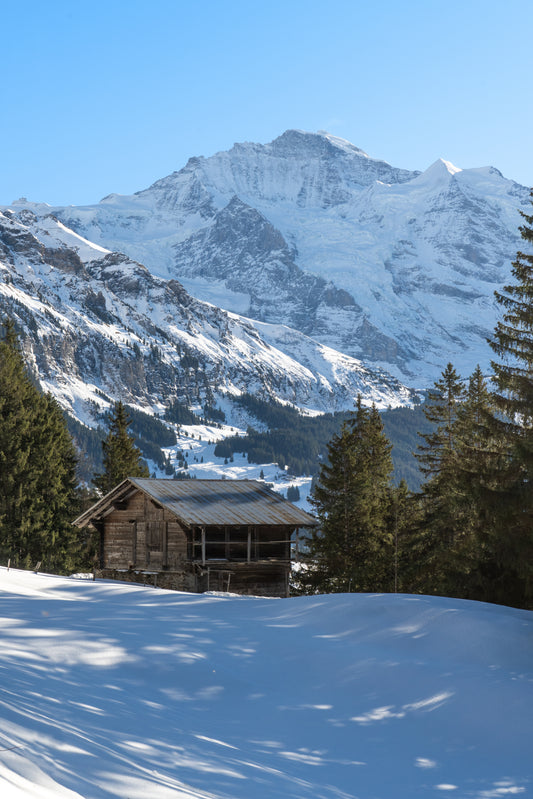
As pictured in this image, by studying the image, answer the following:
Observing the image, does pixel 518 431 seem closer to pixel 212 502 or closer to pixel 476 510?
pixel 476 510

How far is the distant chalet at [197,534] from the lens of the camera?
36.5 m

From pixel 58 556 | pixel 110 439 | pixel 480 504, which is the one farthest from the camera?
pixel 110 439

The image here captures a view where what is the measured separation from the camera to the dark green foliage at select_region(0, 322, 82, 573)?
138 ft

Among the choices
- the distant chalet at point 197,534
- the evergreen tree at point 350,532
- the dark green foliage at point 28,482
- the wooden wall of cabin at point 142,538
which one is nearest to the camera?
the distant chalet at point 197,534

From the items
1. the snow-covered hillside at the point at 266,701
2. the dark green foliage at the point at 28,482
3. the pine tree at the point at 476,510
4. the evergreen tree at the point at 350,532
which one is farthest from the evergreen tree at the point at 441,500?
the dark green foliage at the point at 28,482

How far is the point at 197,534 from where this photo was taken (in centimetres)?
3725

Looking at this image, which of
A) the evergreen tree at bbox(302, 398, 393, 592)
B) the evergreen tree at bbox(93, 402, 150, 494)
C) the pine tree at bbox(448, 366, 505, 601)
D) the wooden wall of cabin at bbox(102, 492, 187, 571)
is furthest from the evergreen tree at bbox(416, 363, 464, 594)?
the evergreen tree at bbox(93, 402, 150, 494)

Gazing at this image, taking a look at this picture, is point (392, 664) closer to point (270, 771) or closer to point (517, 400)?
point (270, 771)

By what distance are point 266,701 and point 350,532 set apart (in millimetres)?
29424

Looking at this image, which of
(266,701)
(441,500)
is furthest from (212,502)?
(266,701)

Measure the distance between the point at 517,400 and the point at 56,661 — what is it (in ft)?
45.0

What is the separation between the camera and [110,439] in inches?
2226

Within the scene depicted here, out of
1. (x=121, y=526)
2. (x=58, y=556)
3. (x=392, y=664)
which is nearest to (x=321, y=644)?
(x=392, y=664)

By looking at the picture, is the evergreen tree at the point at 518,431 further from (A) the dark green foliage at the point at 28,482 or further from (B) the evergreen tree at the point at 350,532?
(A) the dark green foliage at the point at 28,482
